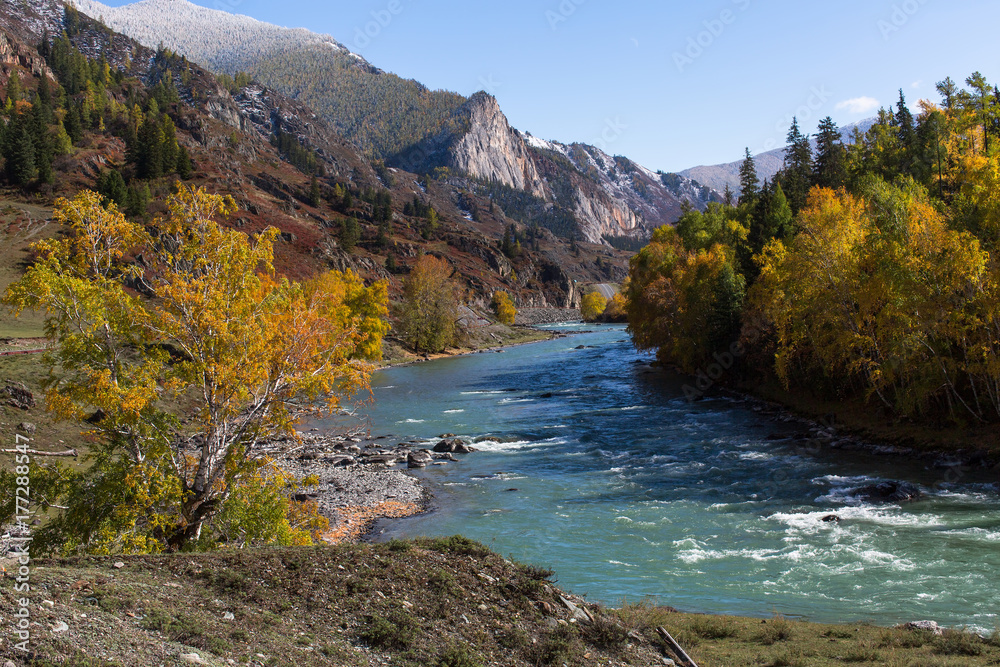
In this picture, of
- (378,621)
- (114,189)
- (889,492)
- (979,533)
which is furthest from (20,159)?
(979,533)

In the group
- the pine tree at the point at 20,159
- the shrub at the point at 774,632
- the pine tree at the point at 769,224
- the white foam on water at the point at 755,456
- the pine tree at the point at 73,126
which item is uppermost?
the pine tree at the point at 73,126

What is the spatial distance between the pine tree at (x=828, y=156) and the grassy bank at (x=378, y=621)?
79.1 meters

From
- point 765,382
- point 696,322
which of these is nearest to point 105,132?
point 696,322

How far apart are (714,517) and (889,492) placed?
25.2 ft

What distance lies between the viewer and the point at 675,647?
11.1 m

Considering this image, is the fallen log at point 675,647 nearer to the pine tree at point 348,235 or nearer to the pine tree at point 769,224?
the pine tree at point 769,224

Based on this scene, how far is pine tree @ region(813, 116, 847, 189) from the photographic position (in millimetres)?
79375

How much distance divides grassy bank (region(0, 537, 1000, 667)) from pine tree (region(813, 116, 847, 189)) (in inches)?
3113

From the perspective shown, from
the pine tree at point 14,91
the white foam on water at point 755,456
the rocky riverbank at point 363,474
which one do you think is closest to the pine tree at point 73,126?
the pine tree at point 14,91

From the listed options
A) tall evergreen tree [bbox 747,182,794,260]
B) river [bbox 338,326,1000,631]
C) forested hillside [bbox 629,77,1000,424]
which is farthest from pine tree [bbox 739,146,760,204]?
river [bbox 338,326,1000,631]

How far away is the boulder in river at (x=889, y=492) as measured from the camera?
2350 cm

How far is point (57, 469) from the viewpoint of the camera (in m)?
13.0

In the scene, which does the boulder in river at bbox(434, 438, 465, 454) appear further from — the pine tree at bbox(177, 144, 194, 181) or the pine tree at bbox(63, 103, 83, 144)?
the pine tree at bbox(63, 103, 83, 144)

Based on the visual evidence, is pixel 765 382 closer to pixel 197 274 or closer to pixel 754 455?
pixel 754 455
